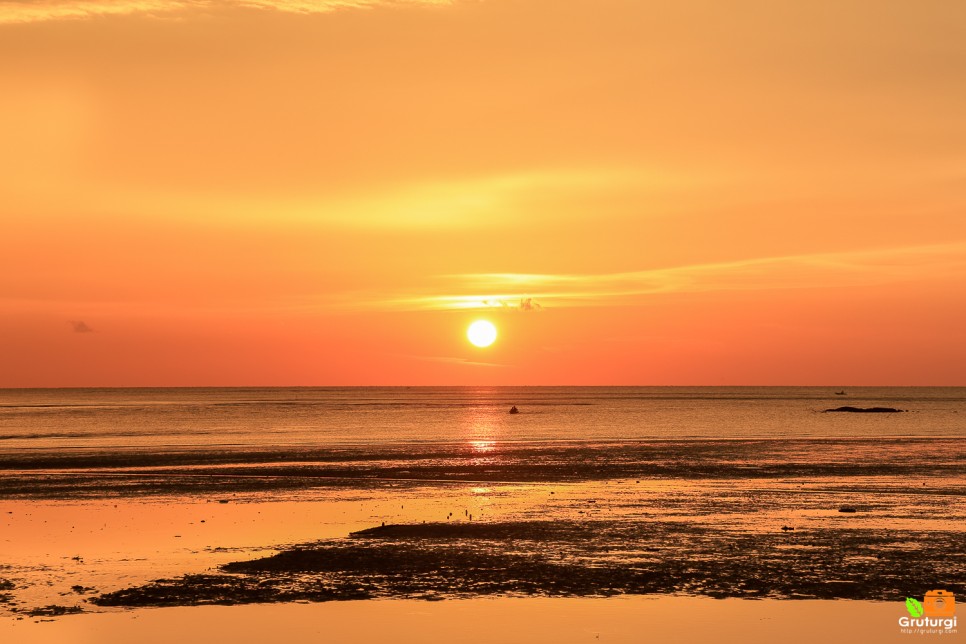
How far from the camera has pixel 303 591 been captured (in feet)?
79.0

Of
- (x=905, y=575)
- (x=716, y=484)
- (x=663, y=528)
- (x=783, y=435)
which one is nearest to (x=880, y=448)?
(x=783, y=435)

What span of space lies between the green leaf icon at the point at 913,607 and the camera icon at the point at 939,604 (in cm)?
10

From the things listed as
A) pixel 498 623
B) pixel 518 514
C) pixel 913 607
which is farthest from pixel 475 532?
pixel 913 607

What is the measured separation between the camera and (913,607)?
72.3 feet

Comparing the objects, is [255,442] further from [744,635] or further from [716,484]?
[744,635]

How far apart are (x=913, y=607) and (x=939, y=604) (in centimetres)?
62

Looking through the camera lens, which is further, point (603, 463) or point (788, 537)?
point (603, 463)

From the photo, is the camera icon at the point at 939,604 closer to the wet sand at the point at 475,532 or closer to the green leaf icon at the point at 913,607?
the green leaf icon at the point at 913,607

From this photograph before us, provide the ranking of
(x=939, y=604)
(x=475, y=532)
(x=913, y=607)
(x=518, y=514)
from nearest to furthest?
(x=913, y=607)
(x=939, y=604)
(x=475, y=532)
(x=518, y=514)

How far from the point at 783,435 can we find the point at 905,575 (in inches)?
2967

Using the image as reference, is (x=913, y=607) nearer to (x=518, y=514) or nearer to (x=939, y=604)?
(x=939, y=604)

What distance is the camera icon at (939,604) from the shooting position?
2162 centimetres

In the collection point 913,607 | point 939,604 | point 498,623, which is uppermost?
point 939,604

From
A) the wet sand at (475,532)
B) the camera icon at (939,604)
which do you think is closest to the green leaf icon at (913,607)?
the camera icon at (939,604)
